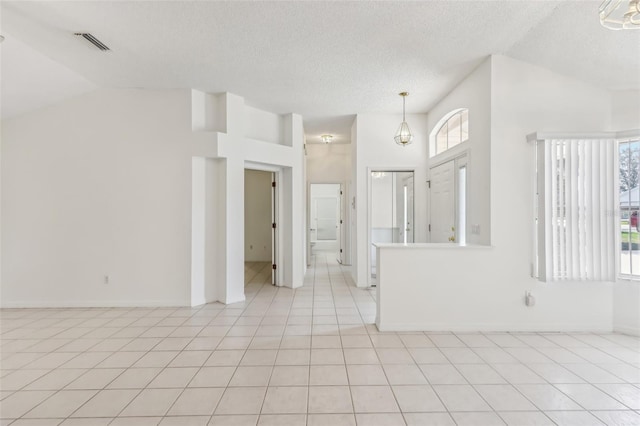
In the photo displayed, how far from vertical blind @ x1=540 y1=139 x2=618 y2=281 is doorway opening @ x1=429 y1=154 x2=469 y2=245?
0.94 meters

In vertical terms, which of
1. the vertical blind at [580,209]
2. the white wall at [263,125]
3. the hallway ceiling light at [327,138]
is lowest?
the vertical blind at [580,209]

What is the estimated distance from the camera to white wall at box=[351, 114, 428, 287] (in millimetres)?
5234

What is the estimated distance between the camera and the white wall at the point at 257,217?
8320mm

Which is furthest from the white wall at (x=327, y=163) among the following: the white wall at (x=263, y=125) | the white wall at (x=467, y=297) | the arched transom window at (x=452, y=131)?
the white wall at (x=467, y=297)

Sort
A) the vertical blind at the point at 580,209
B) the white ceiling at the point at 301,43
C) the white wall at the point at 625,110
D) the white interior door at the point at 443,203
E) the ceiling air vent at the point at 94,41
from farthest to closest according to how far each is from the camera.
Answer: the white interior door at the point at 443,203
the white wall at the point at 625,110
the vertical blind at the point at 580,209
the ceiling air vent at the point at 94,41
the white ceiling at the point at 301,43

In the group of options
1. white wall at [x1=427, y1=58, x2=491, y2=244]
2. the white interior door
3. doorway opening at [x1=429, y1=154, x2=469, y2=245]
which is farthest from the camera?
the white interior door

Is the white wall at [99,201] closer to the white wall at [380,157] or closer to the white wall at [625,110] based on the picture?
the white wall at [380,157]

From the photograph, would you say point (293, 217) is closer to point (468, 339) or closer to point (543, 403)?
point (468, 339)

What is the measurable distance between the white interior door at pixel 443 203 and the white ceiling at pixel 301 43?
1239mm

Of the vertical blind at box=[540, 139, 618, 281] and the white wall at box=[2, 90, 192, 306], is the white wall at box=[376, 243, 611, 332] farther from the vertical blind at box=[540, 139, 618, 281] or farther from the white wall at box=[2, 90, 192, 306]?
the white wall at box=[2, 90, 192, 306]

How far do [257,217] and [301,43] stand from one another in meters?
5.87

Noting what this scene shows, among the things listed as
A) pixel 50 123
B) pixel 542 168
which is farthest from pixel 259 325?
pixel 50 123

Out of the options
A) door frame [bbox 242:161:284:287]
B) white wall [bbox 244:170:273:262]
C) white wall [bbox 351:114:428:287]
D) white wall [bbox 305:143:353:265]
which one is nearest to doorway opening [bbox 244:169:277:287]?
white wall [bbox 244:170:273:262]

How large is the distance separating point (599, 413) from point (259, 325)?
296cm
